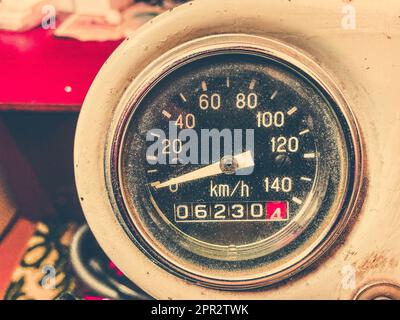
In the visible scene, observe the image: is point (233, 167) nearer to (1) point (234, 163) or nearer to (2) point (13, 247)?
(1) point (234, 163)

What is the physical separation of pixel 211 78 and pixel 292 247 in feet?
1.30

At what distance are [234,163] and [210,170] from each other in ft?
0.17

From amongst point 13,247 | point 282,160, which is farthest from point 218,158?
point 13,247

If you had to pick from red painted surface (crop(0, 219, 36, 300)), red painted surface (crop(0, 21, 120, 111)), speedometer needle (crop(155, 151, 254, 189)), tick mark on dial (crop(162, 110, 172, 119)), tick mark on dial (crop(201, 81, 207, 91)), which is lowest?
red painted surface (crop(0, 219, 36, 300))

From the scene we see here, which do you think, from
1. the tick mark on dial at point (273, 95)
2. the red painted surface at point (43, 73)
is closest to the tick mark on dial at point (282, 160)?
the tick mark on dial at point (273, 95)

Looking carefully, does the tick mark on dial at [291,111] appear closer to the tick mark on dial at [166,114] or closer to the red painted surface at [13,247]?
the tick mark on dial at [166,114]

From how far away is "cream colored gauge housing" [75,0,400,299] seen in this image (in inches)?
39.6

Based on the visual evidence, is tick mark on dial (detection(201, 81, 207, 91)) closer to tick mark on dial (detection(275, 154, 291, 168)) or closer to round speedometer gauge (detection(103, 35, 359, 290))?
round speedometer gauge (detection(103, 35, 359, 290))

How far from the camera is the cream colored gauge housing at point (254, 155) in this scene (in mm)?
1007

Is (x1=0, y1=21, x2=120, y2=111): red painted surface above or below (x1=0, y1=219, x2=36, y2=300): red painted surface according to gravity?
A: above

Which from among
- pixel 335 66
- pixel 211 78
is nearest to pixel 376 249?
pixel 335 66

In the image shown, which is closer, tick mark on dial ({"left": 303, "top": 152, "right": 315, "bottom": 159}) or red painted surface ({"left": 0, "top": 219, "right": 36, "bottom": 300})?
tick mark on dial ({"left": 303, "top": 152, "right": 315, "bottom": 159})

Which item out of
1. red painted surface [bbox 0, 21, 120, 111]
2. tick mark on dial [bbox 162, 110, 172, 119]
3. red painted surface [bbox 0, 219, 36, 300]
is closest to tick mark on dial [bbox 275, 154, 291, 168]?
tick mark on dial [bbox 162, 110, 172, 119]

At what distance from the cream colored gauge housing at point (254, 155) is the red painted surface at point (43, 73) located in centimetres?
8
